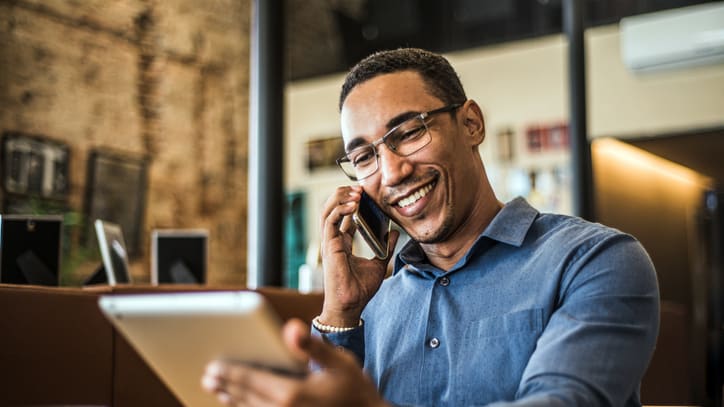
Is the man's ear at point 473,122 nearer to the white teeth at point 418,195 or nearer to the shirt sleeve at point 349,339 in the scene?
the white teeth at point 418,195

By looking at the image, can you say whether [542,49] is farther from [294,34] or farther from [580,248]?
[580,248]

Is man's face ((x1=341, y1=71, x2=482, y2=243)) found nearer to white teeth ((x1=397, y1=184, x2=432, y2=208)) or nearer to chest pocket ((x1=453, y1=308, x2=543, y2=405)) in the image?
white teeth ((x1=397, y1=184, x2=432, y2=208))

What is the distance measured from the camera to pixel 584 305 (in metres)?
1.34

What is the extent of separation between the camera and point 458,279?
1.67 m

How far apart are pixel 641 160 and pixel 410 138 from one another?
280 inches

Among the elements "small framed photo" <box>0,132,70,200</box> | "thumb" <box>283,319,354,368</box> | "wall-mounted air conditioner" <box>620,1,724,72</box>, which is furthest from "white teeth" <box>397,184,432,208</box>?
"wall-mounted air conditioner" <box>620,1,724,72</box>

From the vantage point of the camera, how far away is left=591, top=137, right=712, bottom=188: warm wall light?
758 cm

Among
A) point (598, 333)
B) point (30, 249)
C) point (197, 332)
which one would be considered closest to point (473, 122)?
point (598, 333)

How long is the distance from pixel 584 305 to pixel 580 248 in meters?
0.17

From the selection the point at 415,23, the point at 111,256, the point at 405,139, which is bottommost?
the point at 111,256

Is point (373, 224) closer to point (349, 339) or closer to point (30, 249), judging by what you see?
point (349, 339)

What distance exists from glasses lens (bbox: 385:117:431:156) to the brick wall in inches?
129

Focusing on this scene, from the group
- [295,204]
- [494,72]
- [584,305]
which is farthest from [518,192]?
[584,305]

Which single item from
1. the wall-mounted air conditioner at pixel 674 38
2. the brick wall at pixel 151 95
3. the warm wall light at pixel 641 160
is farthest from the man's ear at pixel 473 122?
the warm wall light at pixel 641 160
